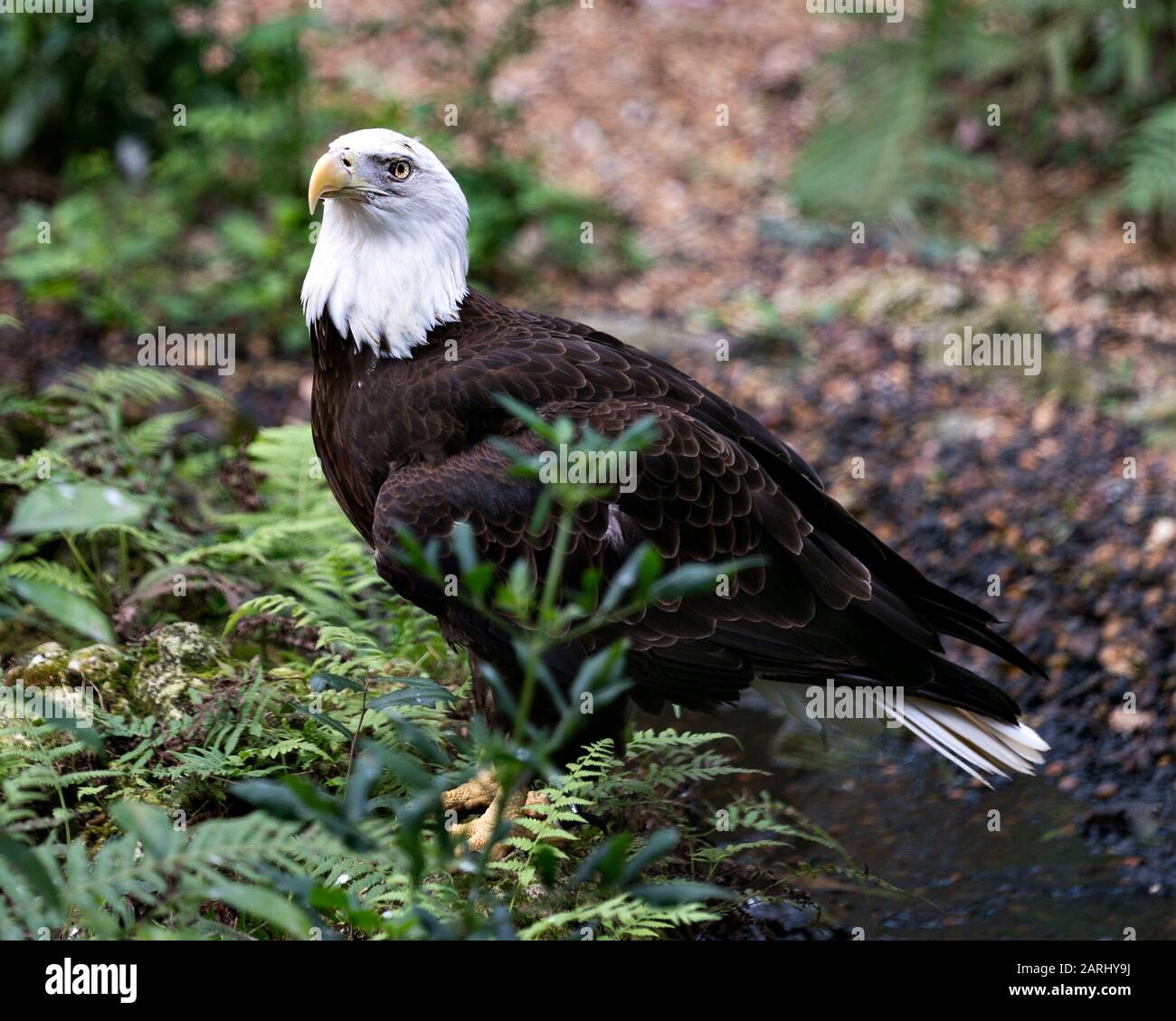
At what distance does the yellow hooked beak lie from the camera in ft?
13.7

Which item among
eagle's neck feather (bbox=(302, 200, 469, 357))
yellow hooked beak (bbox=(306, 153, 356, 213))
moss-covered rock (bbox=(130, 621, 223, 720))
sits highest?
yellow hooked beak (bbox=(306, 153, 356, 213))

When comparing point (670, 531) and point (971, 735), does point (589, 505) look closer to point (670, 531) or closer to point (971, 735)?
point (670, 531)

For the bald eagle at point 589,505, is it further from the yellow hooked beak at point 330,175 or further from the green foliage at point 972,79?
the green foliage at point 972,79

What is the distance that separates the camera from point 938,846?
4961 mm

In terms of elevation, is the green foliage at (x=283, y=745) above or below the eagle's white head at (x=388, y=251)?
below

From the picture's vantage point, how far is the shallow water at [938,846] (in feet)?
15.0

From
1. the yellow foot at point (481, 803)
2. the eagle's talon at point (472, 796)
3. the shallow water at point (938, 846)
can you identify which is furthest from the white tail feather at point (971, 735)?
the eagle's talon at point (472, 796)

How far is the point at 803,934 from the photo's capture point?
4340 mm

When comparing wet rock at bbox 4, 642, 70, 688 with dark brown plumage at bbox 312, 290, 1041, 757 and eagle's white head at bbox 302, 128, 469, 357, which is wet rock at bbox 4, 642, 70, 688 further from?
eagle's white head at bbox 302, 128, 469, 357

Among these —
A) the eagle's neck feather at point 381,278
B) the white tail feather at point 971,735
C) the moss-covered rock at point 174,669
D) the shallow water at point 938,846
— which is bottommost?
the shallow water at point 938,846

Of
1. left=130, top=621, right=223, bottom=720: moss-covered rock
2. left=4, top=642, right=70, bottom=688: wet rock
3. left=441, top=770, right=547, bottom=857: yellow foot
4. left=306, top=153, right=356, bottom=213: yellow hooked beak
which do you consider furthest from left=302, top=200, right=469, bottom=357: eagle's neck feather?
left=441, top=770, right=547, bottom=857: yellow foot

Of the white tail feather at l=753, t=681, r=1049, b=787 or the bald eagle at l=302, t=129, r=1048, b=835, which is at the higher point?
the bald eagle at l=302, t=129, r=1048, b=835
